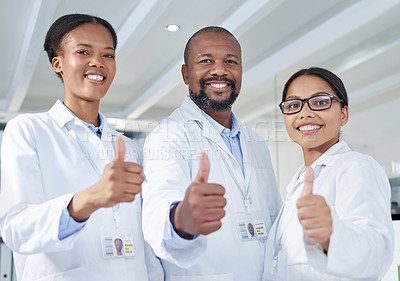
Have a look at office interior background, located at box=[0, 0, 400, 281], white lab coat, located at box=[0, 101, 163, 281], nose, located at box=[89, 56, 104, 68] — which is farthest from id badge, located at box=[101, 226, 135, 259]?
office interior background, located at box=[0, 0, 400, 281]

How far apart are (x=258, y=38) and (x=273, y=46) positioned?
0.36 meters

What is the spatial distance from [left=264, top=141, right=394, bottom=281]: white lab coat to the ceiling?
2.63 meters

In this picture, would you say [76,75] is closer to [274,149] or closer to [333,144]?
[333,144]

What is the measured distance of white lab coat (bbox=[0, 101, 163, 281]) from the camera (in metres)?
1.45

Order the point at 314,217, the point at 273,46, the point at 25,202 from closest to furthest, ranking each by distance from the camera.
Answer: the point at 314,217 < the point at 25,202 < the point at 273,46

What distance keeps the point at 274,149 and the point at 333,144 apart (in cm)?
385

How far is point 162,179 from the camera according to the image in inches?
65.9

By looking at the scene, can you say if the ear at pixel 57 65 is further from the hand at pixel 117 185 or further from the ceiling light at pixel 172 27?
the ceiling light at pixel 172 27

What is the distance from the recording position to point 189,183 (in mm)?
1764

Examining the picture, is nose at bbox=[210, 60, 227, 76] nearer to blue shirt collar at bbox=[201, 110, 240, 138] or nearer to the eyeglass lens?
blue shirt collar at bbox=[201, 110, 240, 138]

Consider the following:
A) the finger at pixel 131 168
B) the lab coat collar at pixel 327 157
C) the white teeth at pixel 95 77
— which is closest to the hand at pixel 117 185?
the finger at pixel 131 168

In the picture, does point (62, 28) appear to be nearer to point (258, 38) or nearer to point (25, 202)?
point (25, 202)

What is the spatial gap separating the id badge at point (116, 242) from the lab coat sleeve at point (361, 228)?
2.22 ft

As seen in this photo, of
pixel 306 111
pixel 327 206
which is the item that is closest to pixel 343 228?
pixel 327 206
